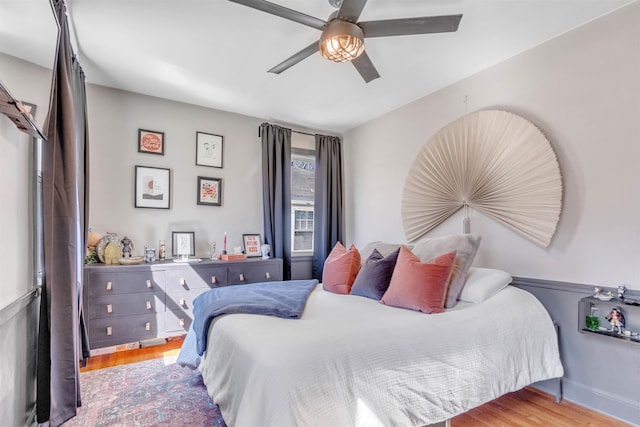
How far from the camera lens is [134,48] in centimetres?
254

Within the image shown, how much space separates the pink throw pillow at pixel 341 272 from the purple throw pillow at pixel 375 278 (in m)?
0.09

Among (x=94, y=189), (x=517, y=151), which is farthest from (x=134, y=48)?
(x=517, y=151)

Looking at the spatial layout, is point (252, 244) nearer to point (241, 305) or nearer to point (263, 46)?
point (241, 305)

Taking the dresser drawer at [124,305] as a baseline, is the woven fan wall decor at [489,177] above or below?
above

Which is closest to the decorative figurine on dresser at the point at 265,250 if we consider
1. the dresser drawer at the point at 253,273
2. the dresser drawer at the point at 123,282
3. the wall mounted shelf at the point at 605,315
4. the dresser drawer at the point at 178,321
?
the dresser drawer at the point at 253,273

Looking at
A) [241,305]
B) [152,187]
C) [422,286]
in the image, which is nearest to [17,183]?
[241,305]

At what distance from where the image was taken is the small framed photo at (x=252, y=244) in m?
3.94

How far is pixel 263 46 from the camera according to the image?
8.20 ft

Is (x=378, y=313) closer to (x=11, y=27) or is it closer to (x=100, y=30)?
(x=11, y=27)

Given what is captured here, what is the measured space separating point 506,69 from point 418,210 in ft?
4.71

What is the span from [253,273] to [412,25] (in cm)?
279

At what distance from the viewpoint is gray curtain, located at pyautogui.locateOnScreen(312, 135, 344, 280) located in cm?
432

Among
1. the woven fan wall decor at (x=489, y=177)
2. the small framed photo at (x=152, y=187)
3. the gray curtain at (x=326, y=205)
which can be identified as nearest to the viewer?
the woven fan wall decor at (x=489, y=177)

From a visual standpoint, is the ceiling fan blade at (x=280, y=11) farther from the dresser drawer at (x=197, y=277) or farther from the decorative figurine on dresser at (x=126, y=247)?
the decorative figurine on dresser at (x=126, y=247)
